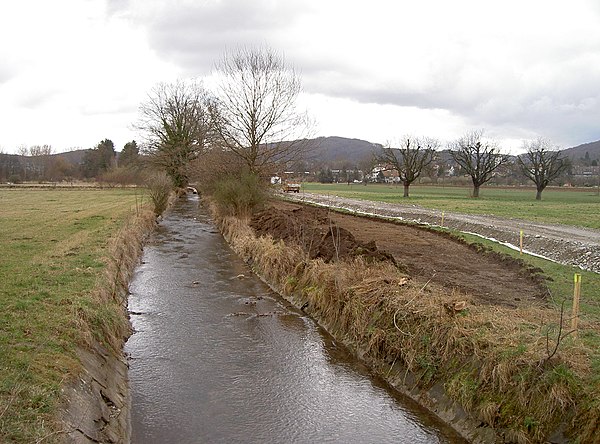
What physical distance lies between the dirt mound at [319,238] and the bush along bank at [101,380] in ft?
19.6

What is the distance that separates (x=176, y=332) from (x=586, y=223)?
2715 cm

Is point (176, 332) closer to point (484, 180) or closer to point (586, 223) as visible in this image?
point (586, 223)

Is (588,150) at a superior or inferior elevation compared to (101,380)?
superior

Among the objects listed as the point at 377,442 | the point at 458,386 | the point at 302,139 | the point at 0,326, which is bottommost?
the point at 377,442

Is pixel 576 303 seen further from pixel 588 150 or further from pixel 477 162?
pixel 588 150

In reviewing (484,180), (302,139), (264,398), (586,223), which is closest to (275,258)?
(264,398)

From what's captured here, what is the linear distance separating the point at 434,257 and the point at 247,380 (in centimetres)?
1164

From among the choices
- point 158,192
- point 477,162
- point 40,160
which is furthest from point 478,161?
point 40,160

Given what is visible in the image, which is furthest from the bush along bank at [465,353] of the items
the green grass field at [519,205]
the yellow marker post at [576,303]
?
the green grass field at [519,205]

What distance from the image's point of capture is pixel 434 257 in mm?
19609

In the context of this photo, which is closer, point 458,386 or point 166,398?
point 458,386

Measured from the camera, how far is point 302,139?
3434 centimetres

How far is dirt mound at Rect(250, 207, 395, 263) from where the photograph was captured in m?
15.8

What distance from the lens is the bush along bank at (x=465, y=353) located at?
695cm
